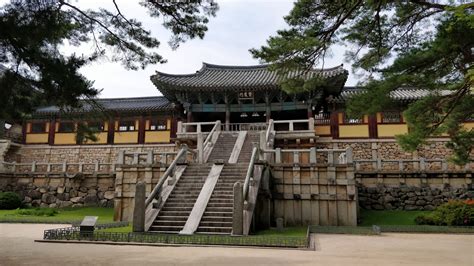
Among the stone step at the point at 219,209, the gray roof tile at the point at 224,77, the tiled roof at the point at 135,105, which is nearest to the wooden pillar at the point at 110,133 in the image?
the tiled roof at the point at 135,105

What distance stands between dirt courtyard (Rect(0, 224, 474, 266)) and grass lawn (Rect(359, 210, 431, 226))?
6.99 metres

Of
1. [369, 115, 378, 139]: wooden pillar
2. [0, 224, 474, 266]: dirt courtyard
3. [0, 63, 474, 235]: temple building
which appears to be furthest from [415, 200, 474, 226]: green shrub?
[369, 115, 378, 139]: wooden pillar

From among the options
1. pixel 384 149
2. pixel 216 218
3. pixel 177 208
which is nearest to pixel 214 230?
pixel 216 218

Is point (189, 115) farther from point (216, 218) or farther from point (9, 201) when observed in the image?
point (216, 218)

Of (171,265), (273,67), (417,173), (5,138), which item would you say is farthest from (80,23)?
(5,138)

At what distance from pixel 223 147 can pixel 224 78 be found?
31.5 ft

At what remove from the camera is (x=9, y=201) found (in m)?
21.7

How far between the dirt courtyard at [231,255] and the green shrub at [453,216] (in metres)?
5.37

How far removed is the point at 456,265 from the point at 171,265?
517cm

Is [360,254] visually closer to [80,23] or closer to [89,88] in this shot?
[89,88]

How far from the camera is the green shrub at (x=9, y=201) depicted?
21484 mm

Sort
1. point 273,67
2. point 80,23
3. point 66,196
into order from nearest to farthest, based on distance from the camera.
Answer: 1. point 80,23
2. point 273,67
3. point 66,196

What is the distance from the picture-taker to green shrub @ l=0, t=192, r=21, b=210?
21484 mm

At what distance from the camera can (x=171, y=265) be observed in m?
6.31
